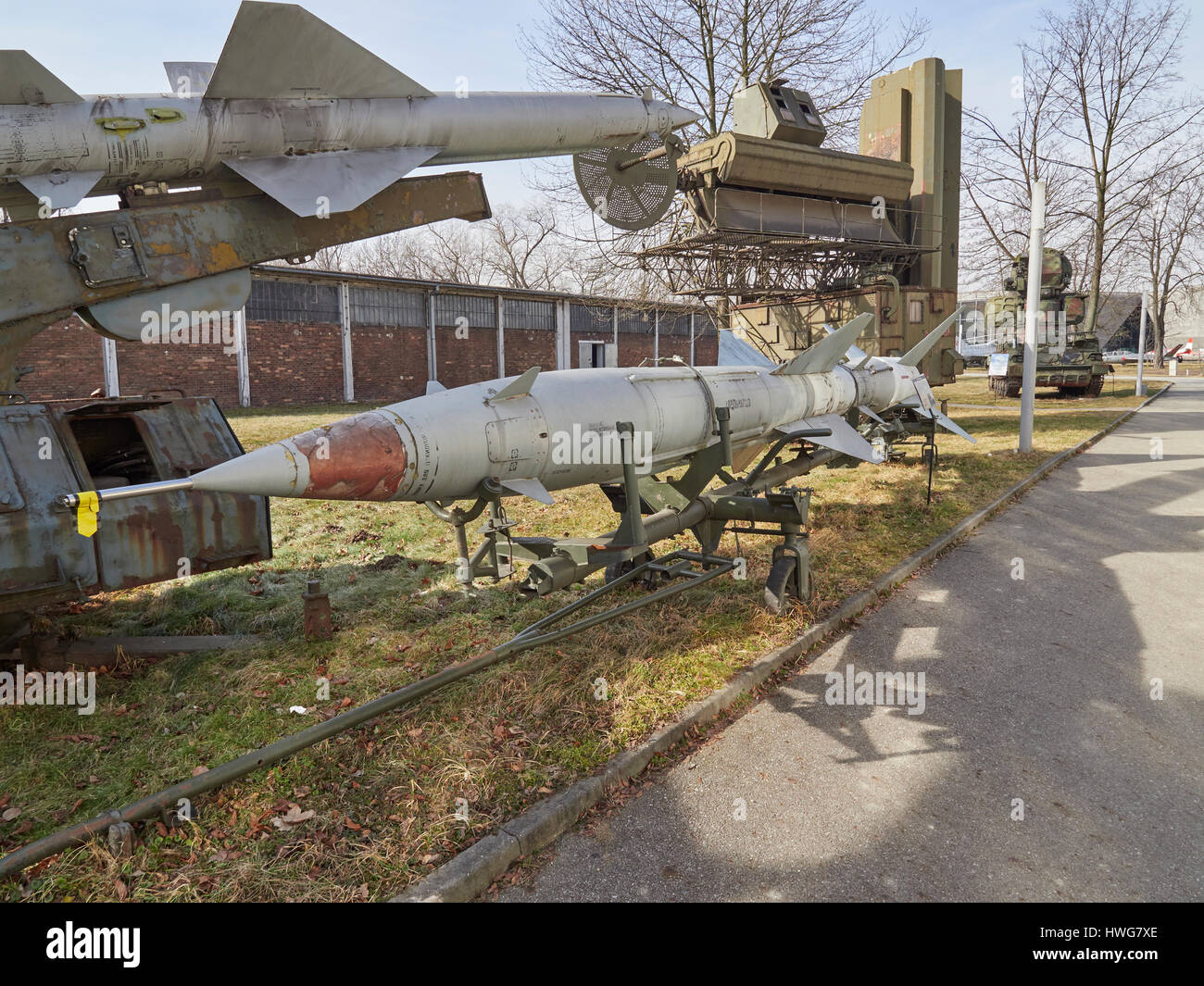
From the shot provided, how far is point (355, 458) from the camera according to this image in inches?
126

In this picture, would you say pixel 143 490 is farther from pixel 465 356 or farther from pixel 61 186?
pixel 465 356

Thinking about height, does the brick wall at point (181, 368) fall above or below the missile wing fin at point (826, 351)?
above

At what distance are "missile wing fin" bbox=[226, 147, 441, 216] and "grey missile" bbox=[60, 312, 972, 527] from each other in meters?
1.27

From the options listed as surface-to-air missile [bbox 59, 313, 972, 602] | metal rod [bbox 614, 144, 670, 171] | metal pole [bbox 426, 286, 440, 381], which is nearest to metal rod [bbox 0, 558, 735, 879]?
surface-to-air missile [bbox 59, 313, 972, 602]

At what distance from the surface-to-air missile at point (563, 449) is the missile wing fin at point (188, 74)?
2.19 meters

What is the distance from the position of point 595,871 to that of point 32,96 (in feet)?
14.6

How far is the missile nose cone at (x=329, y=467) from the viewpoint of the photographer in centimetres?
292

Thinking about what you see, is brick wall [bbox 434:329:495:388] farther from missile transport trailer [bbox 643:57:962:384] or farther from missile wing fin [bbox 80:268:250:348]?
missile wing fin [bbox 80:268:250:348]

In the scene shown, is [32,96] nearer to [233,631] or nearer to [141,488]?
[141,488]

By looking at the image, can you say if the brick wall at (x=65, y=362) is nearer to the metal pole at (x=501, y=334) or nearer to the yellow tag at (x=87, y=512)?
the metal pole at (x=501, y=334)

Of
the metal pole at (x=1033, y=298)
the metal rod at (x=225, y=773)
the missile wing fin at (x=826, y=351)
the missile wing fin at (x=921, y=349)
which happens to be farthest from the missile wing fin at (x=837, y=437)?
the metal pole at (x=1033, y=298)
